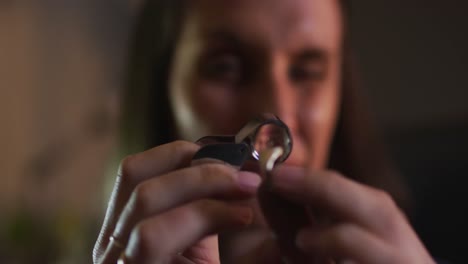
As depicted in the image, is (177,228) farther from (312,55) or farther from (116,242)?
(312,55)

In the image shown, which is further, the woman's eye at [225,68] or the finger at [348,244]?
the woman's eye at [225,68]

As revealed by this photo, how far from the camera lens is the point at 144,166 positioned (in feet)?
0.99

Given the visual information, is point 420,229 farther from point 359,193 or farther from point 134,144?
point 359,193

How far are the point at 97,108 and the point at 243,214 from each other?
1.32 metres

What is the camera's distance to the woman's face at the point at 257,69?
0.57m

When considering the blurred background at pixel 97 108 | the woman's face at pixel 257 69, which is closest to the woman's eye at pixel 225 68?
the woman's face at pixel 257 69

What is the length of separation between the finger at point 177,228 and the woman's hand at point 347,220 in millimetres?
30

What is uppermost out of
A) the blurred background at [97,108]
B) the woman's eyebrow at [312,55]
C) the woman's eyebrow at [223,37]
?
the woman's eyebrow at [223,37]

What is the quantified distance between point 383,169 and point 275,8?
42cm

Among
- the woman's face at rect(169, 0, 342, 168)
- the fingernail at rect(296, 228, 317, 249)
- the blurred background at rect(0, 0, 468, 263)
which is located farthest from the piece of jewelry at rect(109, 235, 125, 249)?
the blurred background at rect(0, 0, 468, 263)

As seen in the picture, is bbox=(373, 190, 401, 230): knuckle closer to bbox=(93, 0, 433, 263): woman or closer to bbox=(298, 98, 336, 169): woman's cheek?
bbox=(93, 0, 433, 263): woman

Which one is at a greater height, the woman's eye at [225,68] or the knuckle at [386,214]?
the woman's eye at [225,68]

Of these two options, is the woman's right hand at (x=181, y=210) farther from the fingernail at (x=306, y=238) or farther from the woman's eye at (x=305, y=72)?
the woman's eye at (x=305, y=72)

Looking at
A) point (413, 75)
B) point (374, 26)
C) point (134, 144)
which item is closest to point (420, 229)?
point (413, 75)
